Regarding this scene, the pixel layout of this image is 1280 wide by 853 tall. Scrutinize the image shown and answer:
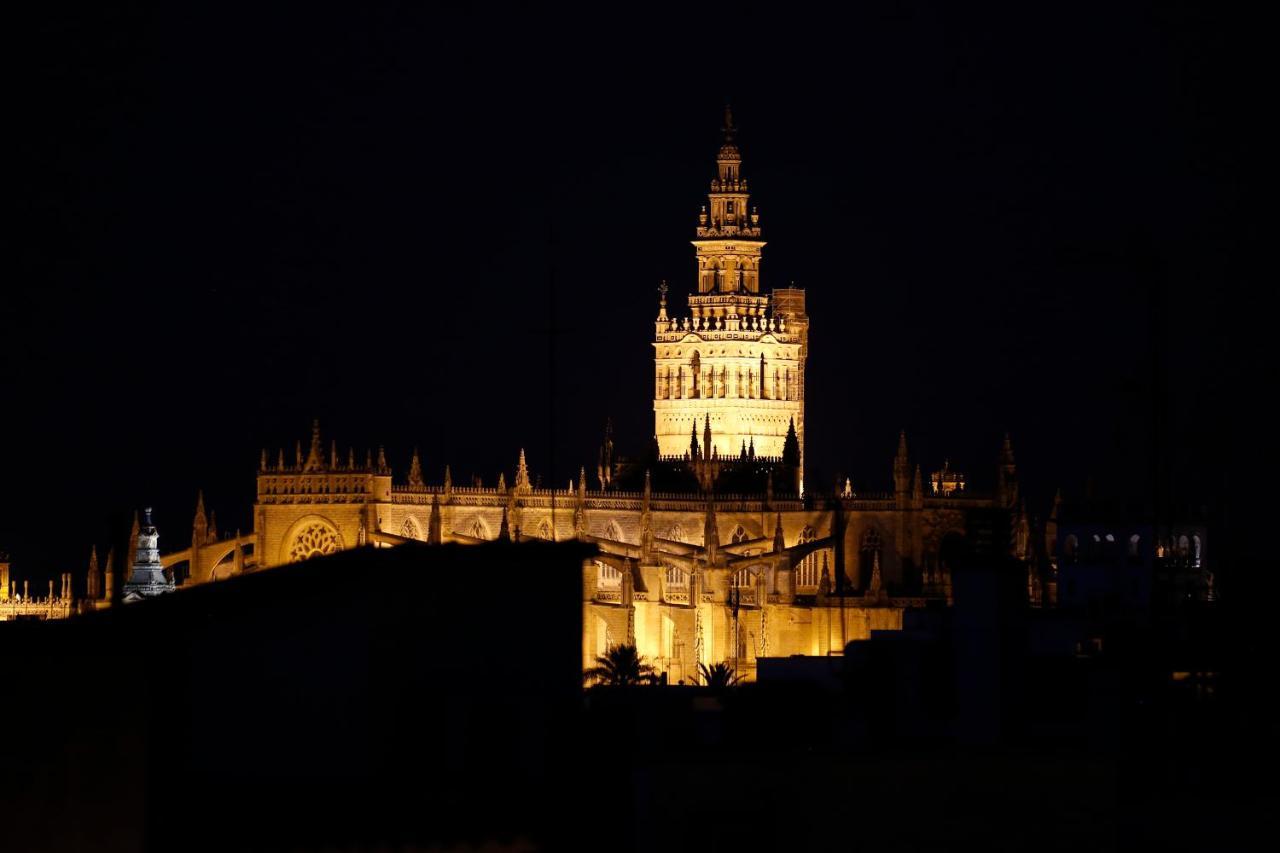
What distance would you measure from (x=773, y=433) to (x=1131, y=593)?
118 feet

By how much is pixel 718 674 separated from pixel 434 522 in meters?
24.1

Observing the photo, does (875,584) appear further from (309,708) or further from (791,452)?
(309,708)

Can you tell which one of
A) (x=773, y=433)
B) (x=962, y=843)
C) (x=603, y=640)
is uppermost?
(x=773, y=433)

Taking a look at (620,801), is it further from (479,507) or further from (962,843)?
(479,507)

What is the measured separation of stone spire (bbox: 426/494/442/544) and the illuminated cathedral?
0.32 ft

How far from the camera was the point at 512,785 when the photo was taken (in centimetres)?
2650

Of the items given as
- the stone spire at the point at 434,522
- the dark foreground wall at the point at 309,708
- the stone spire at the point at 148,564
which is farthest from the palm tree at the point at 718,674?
the dark foreground wall at the point at 309,708

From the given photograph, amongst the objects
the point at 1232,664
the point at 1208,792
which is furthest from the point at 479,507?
the point at 1208,792

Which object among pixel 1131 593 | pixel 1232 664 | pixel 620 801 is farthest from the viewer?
pixel 1131 593

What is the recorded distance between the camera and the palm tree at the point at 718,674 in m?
93.5

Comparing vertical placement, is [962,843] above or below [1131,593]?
below

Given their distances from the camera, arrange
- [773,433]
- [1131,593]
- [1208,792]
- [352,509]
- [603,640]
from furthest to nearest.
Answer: [773,433] → [352,509] → [603,640] → [1131,593] → [1208,792]

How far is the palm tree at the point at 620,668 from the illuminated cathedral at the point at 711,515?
5.36ft

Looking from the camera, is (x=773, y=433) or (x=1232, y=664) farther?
(x=773, y=433)
